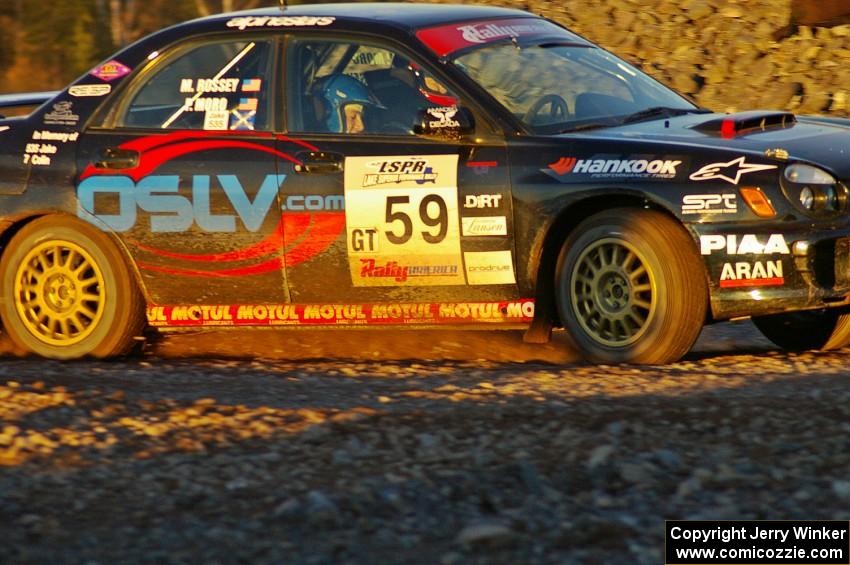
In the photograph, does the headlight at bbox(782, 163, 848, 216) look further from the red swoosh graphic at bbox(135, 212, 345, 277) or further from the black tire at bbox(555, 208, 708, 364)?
the red swoosh graphic at bbox(135, 212, 345, 277)

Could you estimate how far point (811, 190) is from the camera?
654 centimetres

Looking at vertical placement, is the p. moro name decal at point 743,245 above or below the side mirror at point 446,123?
below

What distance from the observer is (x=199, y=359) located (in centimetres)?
783

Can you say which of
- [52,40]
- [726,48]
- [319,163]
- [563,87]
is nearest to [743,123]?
[563,87]

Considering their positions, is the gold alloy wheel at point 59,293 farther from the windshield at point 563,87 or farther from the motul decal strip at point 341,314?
the windshield at point 563,87

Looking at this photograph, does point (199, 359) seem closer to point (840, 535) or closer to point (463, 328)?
point (463, 328)

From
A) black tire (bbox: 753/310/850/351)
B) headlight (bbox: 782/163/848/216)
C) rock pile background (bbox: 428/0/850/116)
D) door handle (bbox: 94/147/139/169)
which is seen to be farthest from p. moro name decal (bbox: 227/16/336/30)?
rock pile background (bbox: 428/0/850/116)

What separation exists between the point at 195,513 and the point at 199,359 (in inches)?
121

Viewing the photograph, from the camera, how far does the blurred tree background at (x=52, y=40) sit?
71.6 ft

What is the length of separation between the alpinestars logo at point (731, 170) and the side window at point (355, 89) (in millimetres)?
1245

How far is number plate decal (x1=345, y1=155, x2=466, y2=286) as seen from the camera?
705cm

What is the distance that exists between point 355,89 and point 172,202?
1024 mm

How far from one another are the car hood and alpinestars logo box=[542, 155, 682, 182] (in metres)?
0.10

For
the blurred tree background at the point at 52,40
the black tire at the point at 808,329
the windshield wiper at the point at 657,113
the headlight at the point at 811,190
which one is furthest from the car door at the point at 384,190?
the blurred tree background at the point at 52,40
